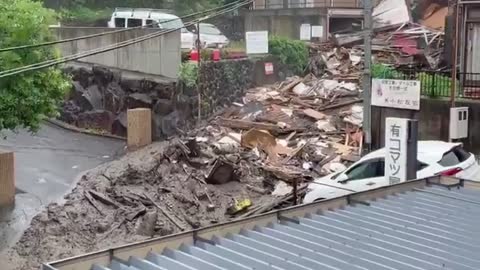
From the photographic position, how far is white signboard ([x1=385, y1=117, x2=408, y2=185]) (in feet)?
37.4

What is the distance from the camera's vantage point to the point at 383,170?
49.0 feet

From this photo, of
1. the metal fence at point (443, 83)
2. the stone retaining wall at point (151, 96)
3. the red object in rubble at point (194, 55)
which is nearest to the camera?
the metal fence at point (443, 83)

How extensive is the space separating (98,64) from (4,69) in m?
14.6

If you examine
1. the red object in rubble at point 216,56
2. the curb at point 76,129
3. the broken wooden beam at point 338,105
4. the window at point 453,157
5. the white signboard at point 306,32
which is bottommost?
the curb at point 76,129

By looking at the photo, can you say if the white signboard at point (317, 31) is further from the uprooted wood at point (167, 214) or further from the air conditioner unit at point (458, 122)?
the uprooted wood at point (167, 214)

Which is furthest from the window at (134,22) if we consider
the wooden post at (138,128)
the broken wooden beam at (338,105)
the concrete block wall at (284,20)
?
the broken wooden beam at (338,105)

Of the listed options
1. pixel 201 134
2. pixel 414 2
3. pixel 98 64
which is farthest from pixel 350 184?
pixel 414 2

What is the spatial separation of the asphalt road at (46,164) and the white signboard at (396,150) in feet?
29.7

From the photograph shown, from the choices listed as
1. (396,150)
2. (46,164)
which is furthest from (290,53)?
(396,150)

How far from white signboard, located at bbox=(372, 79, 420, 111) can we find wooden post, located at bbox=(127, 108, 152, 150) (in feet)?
29.5

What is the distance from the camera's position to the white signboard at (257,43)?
90.0 feet

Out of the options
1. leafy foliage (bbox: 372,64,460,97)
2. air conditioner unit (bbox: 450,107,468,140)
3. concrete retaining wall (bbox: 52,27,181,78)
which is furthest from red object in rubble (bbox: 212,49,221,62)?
air conditioner unit (bbox: 450,107,468,140)

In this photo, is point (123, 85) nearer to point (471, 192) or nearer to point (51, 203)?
point (51, 203)

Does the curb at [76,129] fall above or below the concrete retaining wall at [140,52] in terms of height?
below
